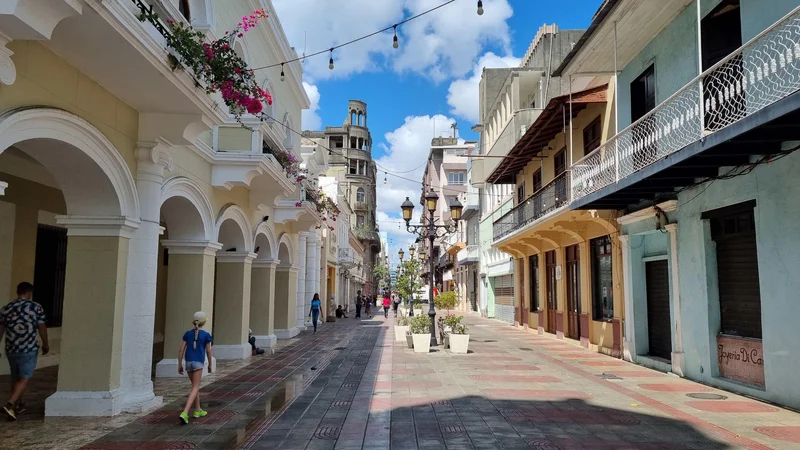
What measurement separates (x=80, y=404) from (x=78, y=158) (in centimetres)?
312

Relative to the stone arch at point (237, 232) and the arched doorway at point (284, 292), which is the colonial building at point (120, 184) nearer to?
the stone arch at point (237, 232)

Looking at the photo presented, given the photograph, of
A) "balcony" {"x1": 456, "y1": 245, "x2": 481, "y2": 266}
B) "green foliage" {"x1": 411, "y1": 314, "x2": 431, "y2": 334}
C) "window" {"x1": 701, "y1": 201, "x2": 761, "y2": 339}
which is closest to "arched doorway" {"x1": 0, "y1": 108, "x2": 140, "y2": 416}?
"green foliage" {"x1": 411, "y1": 314, "x2": 431, "y2": 334}

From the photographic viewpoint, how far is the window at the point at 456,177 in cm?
4716

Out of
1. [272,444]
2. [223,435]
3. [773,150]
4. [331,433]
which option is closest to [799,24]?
[773,150]

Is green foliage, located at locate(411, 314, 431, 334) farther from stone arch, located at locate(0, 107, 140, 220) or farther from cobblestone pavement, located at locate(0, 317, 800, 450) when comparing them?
stone arch, located at locate(0, 107, 140, 220)

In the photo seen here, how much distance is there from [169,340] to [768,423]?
9523mm

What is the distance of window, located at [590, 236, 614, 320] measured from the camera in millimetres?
14695

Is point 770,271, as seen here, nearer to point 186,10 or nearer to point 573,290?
point 573,290

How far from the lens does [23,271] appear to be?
10578mm

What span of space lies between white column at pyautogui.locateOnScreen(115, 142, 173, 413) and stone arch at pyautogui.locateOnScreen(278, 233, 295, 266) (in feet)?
30.2

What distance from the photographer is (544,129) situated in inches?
663

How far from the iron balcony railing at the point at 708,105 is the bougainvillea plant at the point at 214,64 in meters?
6.24

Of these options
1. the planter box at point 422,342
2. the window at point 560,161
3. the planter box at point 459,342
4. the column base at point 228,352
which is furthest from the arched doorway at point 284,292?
the window at point 560,161

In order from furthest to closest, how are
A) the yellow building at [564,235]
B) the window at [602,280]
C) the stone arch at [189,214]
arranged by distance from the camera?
the window at [602,280] < the yellow building at [564,235] < the stone arch at [189,214]
